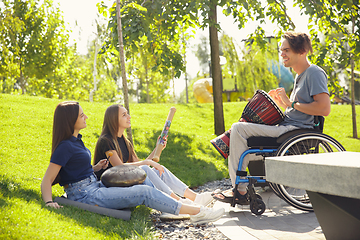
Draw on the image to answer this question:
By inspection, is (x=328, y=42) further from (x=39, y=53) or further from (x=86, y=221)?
(x=39, y=53)

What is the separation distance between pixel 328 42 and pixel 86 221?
892cm

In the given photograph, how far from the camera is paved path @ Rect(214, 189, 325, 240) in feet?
9.69

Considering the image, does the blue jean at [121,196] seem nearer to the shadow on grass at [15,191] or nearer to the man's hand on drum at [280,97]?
the shadow on grass at [15,191]

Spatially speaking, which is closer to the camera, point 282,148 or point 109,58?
point 282,148

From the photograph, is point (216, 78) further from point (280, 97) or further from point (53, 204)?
point (53, 204)

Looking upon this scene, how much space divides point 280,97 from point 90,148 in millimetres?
4537

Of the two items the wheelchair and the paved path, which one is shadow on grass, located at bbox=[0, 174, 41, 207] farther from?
Answer: the wheelchair

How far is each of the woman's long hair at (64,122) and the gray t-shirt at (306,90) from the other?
8.05ft

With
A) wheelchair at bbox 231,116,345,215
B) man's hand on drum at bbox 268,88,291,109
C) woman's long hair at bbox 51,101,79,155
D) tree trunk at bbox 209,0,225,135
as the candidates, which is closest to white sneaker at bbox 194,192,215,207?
wheelchair at bbox 231,116,345,215

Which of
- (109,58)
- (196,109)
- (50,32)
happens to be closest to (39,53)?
(50,32)

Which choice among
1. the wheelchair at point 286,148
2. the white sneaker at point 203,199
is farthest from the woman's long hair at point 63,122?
the wheelchair at point 286,148

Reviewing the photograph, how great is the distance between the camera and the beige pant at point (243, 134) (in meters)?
3.62

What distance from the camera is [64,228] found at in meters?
2.59

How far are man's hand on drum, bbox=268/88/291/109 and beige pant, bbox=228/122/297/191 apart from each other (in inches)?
11.7
